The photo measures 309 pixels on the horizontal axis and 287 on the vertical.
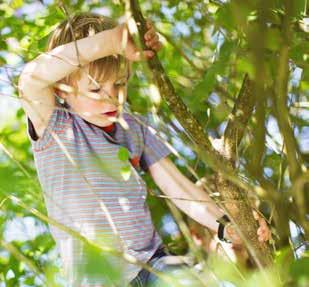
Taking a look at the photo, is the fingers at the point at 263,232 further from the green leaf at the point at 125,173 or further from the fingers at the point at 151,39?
the fingers at the point at 151,39

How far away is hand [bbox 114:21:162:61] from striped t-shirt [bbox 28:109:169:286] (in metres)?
0.27

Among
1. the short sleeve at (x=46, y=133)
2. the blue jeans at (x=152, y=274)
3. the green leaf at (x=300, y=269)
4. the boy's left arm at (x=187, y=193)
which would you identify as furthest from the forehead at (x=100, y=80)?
the green leaf at (x=300, y=269)

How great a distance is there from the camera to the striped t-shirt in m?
1.85

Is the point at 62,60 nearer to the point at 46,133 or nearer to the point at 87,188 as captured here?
the point at 46,133

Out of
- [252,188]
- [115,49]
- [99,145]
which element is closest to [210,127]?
[99,145]

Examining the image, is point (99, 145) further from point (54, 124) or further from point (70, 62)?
point (70, 62)

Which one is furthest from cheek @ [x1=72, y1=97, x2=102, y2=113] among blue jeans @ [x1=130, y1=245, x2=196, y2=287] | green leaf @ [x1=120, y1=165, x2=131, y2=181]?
blue jeans @ [x1=130, y1=245, x2=196, y2=287]

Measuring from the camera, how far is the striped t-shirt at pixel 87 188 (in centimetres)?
185

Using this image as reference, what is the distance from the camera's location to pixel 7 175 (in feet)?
4.79

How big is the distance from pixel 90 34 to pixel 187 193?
1.70 ft

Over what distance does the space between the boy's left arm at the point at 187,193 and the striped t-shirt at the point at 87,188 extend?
0.36ft

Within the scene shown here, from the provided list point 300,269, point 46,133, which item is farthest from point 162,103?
point 300,269

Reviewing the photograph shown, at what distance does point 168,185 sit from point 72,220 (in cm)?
33

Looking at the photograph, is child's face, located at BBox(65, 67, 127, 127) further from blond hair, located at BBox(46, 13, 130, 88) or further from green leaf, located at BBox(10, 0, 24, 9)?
green leaf, located at BBox(10, 0, 24, 9)
